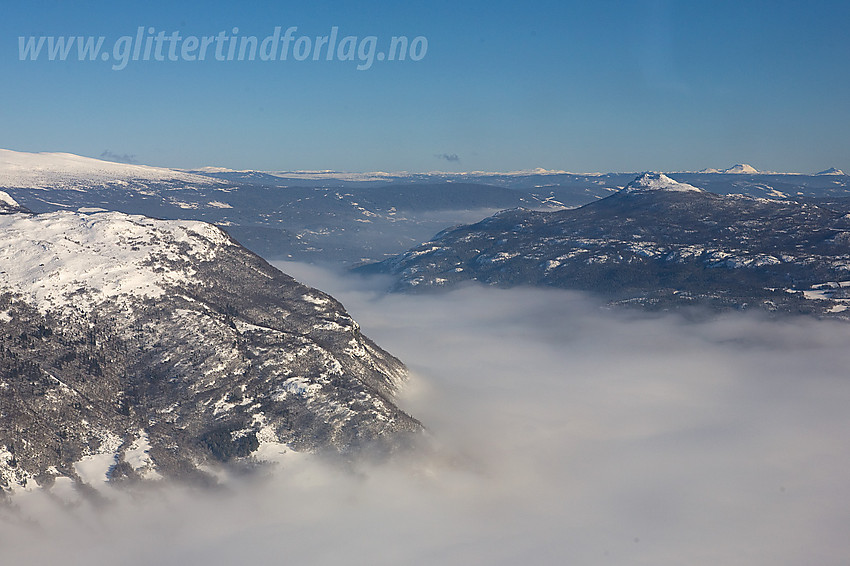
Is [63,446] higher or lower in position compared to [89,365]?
lower

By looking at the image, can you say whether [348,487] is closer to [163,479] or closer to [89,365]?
[163,479]

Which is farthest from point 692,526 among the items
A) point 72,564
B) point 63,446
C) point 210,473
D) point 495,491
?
point 63,446

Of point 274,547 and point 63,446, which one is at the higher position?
point 63,446

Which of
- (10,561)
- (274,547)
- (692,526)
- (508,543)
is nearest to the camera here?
(10,561)

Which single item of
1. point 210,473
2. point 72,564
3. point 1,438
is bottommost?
point 72,564

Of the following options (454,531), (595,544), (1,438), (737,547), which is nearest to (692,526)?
(737,547)

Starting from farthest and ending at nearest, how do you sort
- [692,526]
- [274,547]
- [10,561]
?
1. [692,526]
2. [274,547]
3. [10,561]

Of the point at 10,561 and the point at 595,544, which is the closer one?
the point at 10,561

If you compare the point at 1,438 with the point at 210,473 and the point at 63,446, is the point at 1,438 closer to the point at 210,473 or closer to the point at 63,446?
the point at 63,446

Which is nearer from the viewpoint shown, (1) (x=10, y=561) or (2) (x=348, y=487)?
(1) (x=10, y=561)
